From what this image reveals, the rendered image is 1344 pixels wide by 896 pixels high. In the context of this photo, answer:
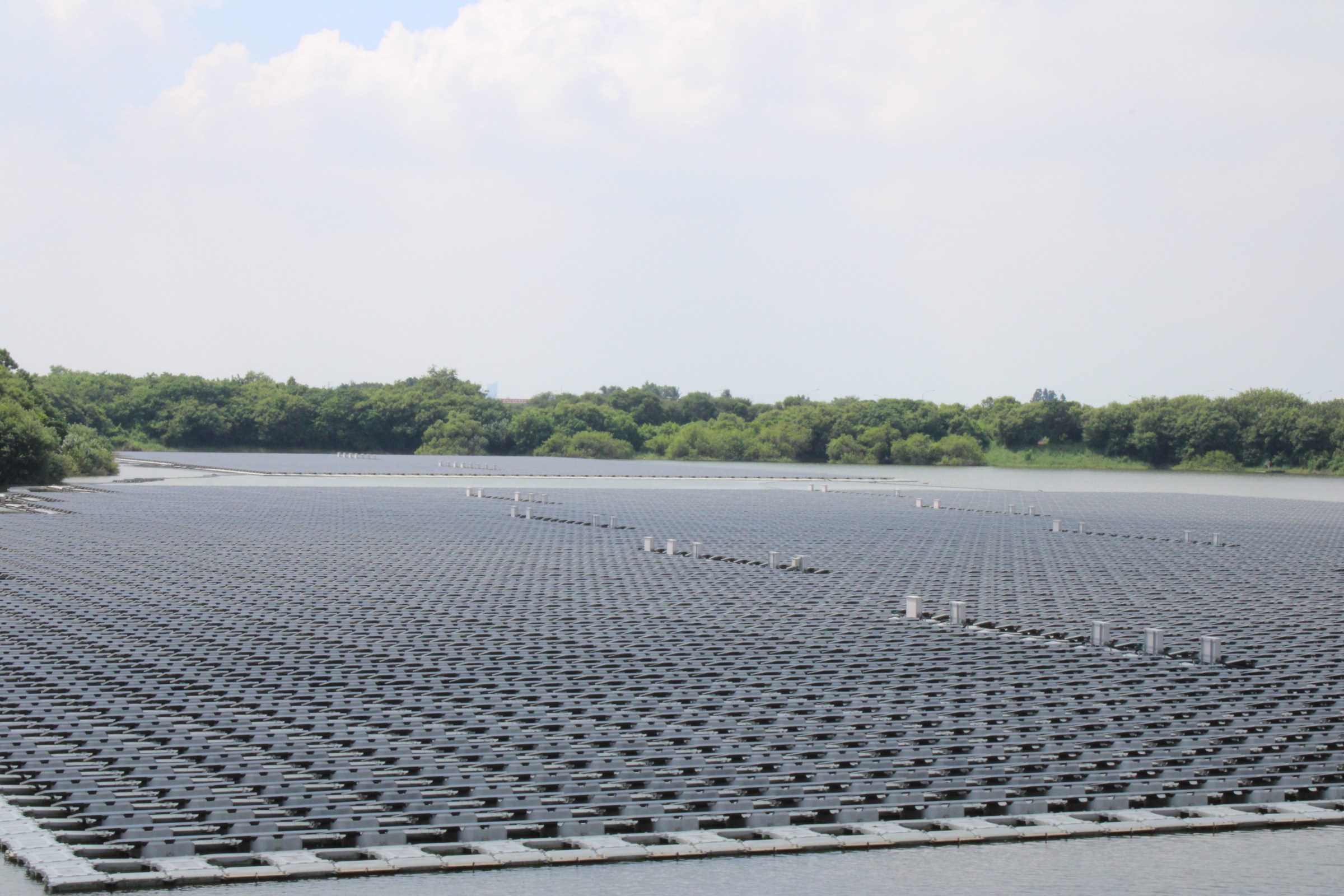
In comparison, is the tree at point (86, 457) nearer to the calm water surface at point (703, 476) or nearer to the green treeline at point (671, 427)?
the calm water surface at point (703, 476)

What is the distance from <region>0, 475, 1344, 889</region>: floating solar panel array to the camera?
11281 mm

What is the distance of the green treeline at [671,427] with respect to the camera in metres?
138

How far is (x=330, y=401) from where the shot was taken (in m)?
164

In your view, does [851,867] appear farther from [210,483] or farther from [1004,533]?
[210,483]

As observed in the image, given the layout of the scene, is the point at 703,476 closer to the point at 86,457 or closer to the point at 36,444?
the point at 86,457

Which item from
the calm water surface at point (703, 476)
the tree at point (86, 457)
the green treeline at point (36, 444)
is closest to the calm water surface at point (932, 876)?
the green treeline at point (36, 444)

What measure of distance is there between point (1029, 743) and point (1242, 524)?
1831 inches

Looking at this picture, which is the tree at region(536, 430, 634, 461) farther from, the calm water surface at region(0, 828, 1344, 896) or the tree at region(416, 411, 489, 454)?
the calm water surface at region(0, 828, 1344, 896)

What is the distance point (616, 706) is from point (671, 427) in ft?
521

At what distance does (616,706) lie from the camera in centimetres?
1581

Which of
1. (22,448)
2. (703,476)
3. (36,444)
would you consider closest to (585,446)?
(703,476)

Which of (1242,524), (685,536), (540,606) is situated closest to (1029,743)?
(540,606)

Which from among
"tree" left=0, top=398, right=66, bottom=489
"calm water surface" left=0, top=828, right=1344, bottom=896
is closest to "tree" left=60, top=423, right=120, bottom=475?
"tree" left=0, top=398, right=66, bottom=489

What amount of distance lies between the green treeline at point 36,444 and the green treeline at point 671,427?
55.3 m
